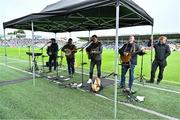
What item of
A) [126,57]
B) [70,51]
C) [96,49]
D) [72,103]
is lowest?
[72,103]

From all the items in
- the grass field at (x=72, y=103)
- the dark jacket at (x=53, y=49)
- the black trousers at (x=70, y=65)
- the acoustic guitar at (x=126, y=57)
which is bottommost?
the grass field at (x=72, y=103)

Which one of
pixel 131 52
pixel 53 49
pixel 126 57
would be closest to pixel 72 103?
pixel 126 57

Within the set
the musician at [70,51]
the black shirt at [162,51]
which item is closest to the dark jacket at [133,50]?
the black shirt at [162,51]

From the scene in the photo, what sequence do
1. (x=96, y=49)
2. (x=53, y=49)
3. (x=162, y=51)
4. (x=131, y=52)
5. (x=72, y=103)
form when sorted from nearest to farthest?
(x=72, y=103) → (x=131, y=52) → (x=96, y=49) → (x=162, y=51) → (x=53, y=49)

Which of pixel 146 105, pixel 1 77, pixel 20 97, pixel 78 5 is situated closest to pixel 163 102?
pixel 146 105

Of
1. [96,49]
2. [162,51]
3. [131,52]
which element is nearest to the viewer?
[131,52]

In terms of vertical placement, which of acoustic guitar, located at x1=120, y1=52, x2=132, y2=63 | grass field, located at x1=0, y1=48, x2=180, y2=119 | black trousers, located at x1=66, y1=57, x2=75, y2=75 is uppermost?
acoustic guitar, located at x1=120, y1=52, x2=132, y2=63

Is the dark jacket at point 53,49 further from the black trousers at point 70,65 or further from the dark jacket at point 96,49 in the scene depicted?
the dark jacket at point 96,49

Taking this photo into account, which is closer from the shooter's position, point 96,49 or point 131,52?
point 131,52

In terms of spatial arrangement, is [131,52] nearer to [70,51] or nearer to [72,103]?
[72,103]

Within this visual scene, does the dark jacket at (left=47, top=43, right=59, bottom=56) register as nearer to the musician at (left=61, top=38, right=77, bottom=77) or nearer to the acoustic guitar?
the musician at (left=61, top=38, right=77, bottom=77)

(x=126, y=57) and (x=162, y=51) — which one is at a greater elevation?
(x=162, y=51)

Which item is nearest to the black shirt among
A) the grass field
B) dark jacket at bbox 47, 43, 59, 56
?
the grass field

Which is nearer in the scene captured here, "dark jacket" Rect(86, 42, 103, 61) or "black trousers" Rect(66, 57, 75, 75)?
"dark jacket" Rect(86, 42, 103, 61)
